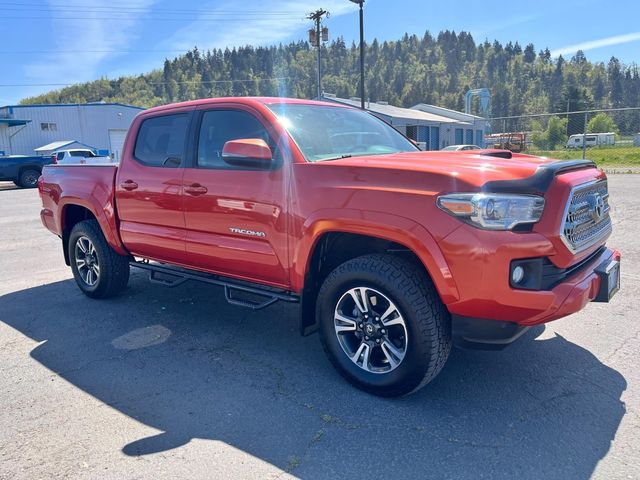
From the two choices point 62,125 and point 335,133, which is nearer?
point 335,133

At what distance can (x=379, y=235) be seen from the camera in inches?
119

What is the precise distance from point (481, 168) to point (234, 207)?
183cm

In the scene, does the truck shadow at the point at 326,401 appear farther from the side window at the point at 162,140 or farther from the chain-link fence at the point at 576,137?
the chain-link fence at the point at 576,137

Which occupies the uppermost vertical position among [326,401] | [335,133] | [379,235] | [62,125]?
[62,125]

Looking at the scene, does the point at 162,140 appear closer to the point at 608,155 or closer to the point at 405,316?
the point at 405,316

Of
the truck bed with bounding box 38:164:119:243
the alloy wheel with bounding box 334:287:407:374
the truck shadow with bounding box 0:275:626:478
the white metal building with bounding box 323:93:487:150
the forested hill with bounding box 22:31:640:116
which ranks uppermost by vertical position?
the forested hill with bounding box 22:31:640:116

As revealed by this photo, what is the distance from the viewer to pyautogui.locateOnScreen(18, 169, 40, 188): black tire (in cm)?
2316

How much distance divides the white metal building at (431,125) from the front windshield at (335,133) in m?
27.4

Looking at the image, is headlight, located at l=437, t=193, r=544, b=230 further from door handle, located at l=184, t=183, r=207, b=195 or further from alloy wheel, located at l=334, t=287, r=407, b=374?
door handle, located at l=184, t=183, r=207, b=195

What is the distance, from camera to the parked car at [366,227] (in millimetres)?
2711

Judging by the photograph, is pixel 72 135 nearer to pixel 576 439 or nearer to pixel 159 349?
pixel 159 349

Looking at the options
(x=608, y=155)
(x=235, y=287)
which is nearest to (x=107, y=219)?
(x=235, y=287)

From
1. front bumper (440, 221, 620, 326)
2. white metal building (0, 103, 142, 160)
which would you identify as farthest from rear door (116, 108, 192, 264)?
white metal building (0, 103, 142, 160)

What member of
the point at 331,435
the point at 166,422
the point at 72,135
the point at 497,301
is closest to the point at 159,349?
the point at 166,422
